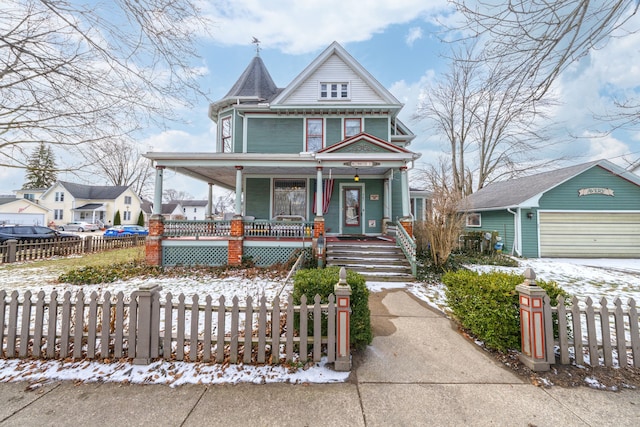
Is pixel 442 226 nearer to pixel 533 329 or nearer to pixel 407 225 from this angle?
pixel 407 225

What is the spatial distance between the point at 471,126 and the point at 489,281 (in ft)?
77.6

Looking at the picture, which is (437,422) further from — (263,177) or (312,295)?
(263,177)

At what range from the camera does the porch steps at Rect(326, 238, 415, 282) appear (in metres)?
7.53

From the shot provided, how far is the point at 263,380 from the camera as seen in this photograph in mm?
2805

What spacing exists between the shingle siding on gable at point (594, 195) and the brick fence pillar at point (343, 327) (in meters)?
13.9

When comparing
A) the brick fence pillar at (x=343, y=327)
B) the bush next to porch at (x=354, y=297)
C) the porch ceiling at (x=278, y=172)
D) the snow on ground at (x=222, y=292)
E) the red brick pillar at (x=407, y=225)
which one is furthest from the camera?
the porch ceiling at (x=278, y=172)

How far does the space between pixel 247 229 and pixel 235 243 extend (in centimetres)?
68

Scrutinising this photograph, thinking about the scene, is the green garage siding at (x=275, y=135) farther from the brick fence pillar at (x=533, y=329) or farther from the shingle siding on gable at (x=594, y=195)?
the shingle siding on gable at (x=594, y=195)

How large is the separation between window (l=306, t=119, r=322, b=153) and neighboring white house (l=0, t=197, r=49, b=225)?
4250 cm

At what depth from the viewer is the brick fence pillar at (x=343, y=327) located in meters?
3.00

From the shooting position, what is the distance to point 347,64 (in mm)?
11992

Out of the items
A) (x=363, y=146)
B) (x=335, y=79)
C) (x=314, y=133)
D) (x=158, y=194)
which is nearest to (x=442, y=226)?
(x=363, y=146)

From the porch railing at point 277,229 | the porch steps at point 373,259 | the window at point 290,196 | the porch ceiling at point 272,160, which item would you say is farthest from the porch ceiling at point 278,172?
the porch steps at point 373,259

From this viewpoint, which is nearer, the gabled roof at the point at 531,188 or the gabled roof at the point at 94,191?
the gabled roof at the point at 531,188
